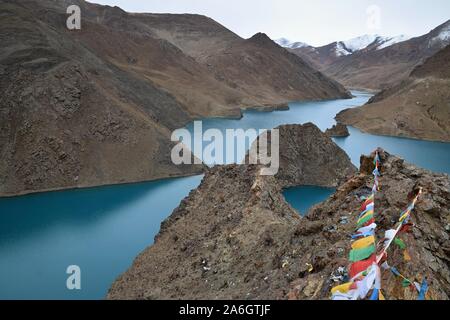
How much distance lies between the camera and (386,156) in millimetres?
10672

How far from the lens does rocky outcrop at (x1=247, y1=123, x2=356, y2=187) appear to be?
29703 millimetres

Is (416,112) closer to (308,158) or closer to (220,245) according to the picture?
(308,158)

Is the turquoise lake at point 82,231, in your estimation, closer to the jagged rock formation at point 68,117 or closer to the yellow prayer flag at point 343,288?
the jagged rock formation at point 68,117

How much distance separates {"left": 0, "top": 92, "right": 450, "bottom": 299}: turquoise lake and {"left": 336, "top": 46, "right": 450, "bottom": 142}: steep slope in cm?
1685

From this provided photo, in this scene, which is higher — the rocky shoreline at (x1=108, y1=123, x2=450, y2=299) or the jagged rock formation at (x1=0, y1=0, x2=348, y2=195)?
the jagged rock formation at (x1=0, y1=0, x2=348, y2=195)

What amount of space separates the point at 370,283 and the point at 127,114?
30971 millimetres

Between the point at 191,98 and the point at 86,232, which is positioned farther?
the point at 191,98

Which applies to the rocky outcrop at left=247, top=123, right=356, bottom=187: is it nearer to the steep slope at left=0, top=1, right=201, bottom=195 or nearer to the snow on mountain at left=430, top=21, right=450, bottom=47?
the steep slope at left=0, top=1, right=201, bottom=195

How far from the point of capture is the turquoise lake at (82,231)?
1581cm

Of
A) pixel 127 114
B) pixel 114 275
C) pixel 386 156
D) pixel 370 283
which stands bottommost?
pixel 114 275

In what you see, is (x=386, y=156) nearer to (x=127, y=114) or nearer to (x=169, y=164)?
(x=169, y=164)

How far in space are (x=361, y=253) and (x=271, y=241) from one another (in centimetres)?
487

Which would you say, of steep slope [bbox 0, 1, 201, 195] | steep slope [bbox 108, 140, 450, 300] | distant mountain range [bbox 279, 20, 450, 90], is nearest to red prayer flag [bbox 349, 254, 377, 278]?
steep slope [bbox 108, 140, 450, 300]

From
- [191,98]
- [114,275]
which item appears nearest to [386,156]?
[114,275]
